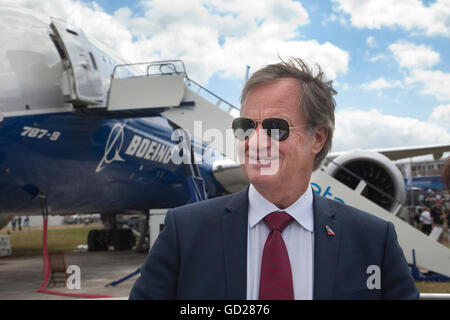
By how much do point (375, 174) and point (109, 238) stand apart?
8393 mm

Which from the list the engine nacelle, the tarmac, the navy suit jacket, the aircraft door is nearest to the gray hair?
the navy suit jacket

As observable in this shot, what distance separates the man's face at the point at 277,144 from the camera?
3.16 feet

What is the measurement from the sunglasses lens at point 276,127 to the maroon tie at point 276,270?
196 millimetres

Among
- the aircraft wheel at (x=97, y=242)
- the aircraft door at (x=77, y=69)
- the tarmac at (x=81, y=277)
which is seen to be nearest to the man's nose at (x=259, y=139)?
the tarmac at (x=81, y=277)

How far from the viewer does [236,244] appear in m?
1.00

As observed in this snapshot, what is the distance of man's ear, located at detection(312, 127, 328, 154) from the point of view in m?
1.06

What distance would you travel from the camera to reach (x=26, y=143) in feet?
19.2

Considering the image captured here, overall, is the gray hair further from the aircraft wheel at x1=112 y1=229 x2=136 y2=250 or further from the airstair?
the aircraft wheel at x1=112 y1=229 x2=136 y2=250

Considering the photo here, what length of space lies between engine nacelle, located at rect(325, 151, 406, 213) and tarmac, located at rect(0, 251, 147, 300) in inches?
172

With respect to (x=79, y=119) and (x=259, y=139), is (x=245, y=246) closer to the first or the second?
(x=259, y=139)

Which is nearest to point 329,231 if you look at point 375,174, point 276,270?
point 276,270
